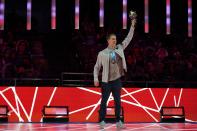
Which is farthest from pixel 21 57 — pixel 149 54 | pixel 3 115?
pixel 149 54

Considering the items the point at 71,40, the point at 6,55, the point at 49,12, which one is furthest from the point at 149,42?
A: the point at 6,55

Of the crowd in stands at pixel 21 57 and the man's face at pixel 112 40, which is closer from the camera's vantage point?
the man's face at pixel 112 40

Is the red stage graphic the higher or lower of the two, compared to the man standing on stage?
lower

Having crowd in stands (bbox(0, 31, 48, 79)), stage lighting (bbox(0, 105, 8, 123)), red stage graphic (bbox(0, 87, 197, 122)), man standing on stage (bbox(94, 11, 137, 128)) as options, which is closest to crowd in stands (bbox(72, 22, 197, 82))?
crowd in stands (bbox(0, 31, 48, 79))

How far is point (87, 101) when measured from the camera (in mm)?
7297

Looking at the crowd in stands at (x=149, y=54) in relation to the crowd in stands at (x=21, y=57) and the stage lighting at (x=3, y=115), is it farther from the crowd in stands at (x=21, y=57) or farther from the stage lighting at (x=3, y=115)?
the stage lighting at (x=3, y=115)

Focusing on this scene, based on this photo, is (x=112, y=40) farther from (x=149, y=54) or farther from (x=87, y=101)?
(x=149, y=54)

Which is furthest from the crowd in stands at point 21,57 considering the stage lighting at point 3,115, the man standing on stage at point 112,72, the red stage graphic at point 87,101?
the man standing on stage at point 112,72

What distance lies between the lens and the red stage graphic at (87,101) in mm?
7141

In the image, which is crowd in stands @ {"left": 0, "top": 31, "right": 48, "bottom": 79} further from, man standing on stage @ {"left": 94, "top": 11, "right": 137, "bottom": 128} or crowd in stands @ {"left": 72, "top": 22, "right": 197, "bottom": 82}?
man standing on stage @ {"left": 94, "top": 11, "right": 137, "bottom": 128}

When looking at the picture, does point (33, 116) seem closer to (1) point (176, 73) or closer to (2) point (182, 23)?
(1) point (176, 73)

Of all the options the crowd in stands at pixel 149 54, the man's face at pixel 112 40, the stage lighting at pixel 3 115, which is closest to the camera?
the man's face at pixel 112 40

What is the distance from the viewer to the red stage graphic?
714 centimetres

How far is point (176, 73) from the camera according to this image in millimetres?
9352
